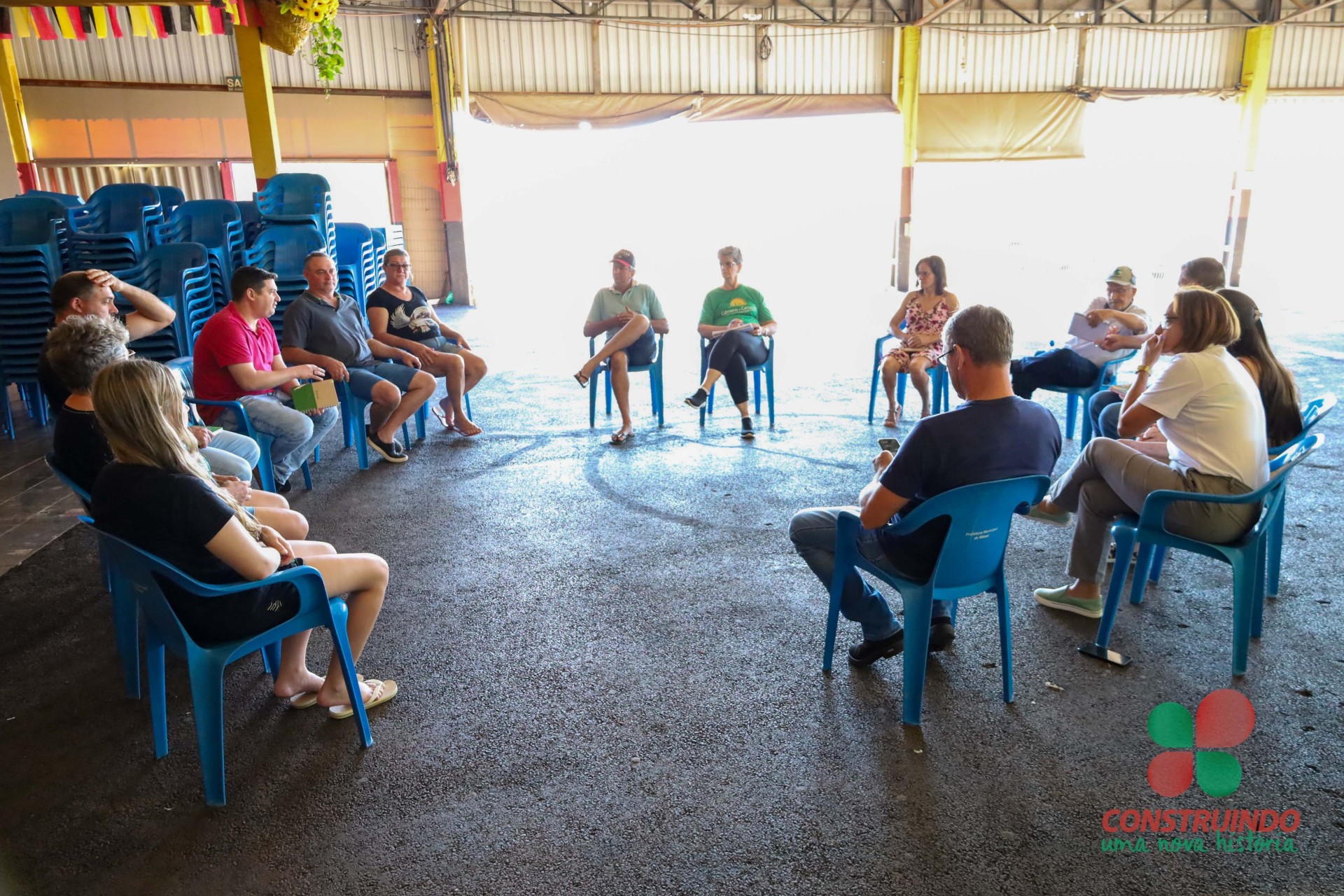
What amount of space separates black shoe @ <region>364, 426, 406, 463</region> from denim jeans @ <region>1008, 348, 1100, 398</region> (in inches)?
137

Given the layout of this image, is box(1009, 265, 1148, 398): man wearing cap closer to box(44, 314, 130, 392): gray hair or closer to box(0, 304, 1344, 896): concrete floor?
box(0, 304, 1344, 896): concrete floor

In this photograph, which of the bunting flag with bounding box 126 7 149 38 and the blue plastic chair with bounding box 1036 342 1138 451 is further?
the bunting flag with bounding box 126 7 149 38

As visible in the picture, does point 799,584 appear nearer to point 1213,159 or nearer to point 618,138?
point 618,138

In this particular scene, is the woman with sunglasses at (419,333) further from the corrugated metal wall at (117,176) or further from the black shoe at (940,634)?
the corrugated metal wall at (117,176)

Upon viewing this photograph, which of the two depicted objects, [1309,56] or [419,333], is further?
[1309,56]

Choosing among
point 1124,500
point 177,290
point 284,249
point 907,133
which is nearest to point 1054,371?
point 1124,500

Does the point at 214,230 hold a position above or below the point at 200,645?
above

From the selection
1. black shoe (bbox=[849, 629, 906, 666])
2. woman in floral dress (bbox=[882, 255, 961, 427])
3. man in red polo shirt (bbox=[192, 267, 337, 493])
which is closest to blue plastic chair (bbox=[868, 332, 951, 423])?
woman in floral dress (bbox=[882, 255, 961, 427])

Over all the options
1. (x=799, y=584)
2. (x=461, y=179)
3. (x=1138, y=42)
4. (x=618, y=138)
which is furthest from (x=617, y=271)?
(x=1138, y=42)

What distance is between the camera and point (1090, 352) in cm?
483

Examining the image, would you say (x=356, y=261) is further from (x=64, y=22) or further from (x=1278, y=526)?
(x=1278, y=526)

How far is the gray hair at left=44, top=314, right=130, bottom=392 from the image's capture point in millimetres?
2693

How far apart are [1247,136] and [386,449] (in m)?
14.6

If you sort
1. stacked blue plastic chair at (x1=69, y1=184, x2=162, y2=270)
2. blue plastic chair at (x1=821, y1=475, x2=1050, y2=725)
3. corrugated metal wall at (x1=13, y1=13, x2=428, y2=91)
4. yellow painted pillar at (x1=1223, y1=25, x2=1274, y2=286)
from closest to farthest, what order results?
blue plastic chair at (x1=821, y1=475, x2=1050, y2=725)
stacked blue plastic chair at (x1=69, y1=184, x2=162, y2=270)
corrugated metal wall at (x1=13, y1=13, x2=428, y2=91)
yellow painted pillar at (x1=1223, y1=25, x2=1274, y2=286)
